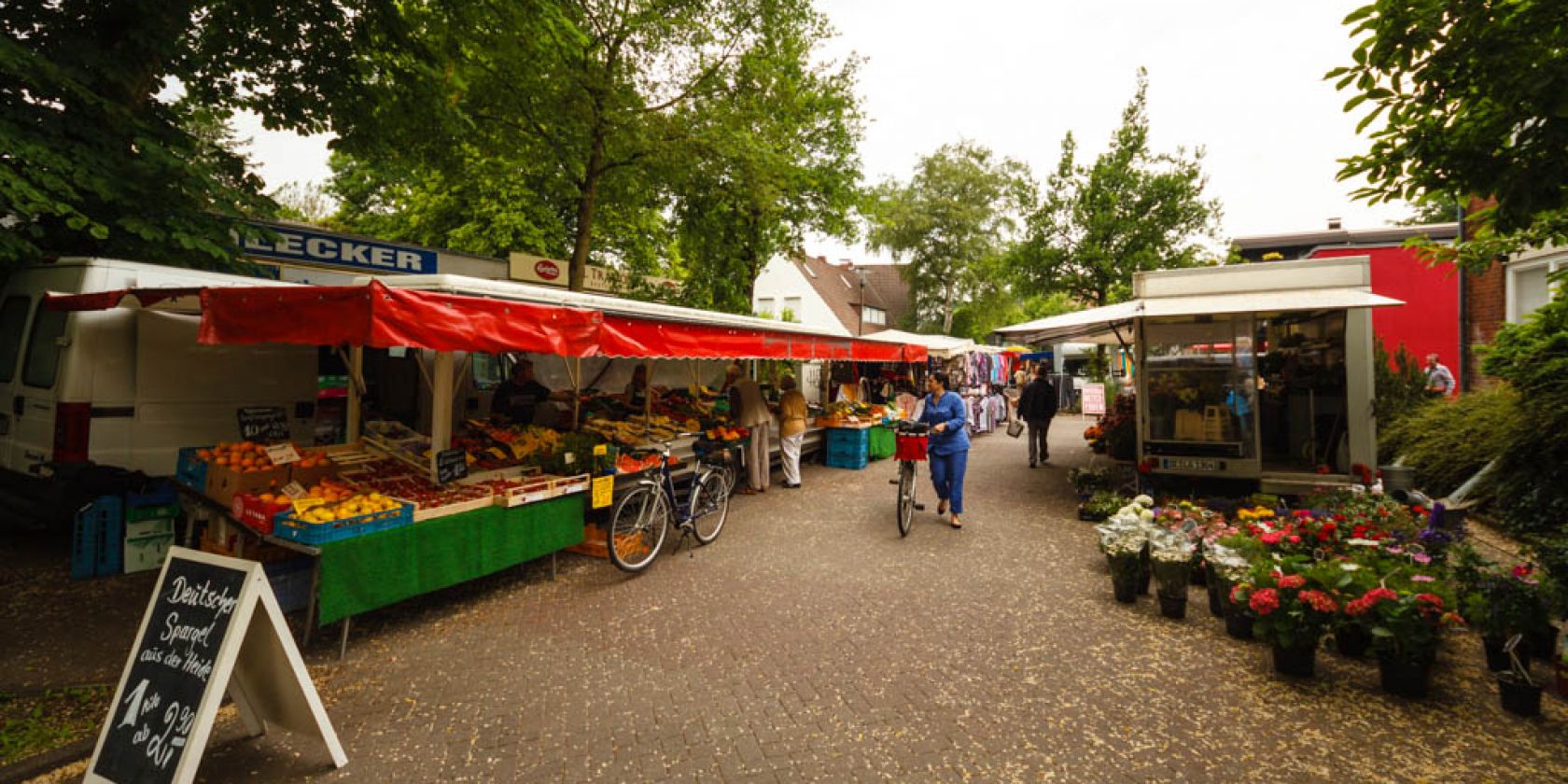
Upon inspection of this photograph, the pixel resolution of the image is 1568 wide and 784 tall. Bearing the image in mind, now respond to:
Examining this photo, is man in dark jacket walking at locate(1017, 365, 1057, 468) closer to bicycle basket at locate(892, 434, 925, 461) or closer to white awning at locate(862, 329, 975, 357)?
white awning at locate(862, 329, 975, 357)

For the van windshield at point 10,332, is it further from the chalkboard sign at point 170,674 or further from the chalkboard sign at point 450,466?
the chalkboard sign at point 170,674

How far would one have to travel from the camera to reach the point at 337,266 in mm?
12391

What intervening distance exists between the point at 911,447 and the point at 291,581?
575 cm

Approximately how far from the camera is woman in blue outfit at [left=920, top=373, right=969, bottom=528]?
7508 mm

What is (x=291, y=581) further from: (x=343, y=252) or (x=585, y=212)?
(x=343, y=252)

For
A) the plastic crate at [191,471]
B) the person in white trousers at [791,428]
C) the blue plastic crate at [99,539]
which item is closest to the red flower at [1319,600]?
the person in white trousers at [791,428]

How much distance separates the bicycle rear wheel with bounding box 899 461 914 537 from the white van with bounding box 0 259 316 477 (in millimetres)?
6756

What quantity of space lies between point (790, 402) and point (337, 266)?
937 cm

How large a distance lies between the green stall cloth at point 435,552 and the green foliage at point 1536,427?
31.3 ft

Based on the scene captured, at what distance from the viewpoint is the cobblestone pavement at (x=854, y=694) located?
3084 mm

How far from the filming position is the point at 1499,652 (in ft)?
12.6

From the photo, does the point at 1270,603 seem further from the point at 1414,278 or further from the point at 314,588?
the point at 1414,278

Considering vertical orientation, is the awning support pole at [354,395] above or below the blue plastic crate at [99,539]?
above

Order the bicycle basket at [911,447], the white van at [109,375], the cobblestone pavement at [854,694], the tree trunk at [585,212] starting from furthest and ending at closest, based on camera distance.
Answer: the tree trunk at [585,212] < the bicycle basket at [911,447] < the white van at [109,375] < the cobblestone pavement at [854,694]
